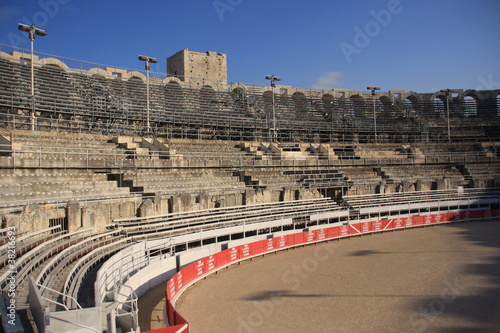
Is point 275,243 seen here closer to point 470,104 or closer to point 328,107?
point 328,107

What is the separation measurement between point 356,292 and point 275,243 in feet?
20.4

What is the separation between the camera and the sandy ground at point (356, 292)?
870 cm

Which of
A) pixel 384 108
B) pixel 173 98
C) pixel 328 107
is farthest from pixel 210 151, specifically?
pixel 384 108

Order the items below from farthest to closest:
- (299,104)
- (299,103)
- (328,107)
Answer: (328,107) < (299,103) < (299,104)

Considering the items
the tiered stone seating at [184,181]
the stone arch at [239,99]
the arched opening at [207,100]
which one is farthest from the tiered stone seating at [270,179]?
the stone arch at [239,99]

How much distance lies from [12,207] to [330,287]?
10394 millimetres

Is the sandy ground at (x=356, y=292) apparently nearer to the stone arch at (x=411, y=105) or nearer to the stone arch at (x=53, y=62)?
the stone arch at (x=53, y=62)

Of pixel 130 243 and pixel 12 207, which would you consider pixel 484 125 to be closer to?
pixel 130 243

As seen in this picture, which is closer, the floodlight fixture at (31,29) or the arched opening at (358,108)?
the floodlight fixture at (31,29)

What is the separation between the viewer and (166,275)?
1268 centimetres

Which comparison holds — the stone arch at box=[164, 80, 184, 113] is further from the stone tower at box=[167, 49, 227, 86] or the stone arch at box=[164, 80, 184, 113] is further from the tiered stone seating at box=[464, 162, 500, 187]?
the tiered stone seating at box=[464, 162, 500, 187]

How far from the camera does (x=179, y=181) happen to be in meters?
19.3

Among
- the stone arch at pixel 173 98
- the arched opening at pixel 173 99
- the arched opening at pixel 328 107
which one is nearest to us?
the arched opening at pixel 173 99

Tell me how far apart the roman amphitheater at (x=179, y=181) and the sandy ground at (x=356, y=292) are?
95cm
